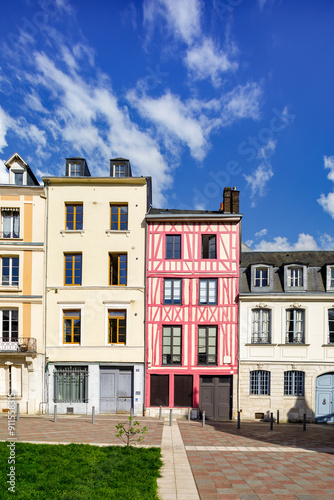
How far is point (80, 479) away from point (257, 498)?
13.3 feet

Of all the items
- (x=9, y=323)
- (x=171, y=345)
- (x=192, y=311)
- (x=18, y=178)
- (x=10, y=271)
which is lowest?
(x=171, y=345)

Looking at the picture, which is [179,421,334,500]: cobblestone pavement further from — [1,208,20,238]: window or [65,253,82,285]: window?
[1,208,20,238]: window

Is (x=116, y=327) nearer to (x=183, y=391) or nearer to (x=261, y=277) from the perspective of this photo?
(x=183, y=391)

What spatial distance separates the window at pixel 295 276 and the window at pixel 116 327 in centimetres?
924

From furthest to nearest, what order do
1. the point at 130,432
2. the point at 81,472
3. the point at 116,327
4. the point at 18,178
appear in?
the point at 18,178 → the point at 116,327 → the point at 130,432 → the point at 81,472

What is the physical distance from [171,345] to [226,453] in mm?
8338

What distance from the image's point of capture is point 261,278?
20.9 m

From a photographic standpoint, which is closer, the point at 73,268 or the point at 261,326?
the point at 261,326

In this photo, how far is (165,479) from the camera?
945 centimetres

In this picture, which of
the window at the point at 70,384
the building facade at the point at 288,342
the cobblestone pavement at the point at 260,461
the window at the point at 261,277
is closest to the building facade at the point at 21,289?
the window at the point at 70,384

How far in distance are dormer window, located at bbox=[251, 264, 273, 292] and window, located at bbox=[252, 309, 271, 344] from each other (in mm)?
1187

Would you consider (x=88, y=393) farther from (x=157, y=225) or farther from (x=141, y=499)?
(x=141, y=499)

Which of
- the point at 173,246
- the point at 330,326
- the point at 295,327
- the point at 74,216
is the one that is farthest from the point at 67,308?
the point at 330,326

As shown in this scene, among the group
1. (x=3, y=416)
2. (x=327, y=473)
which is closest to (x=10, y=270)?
(x=3, y=416)
